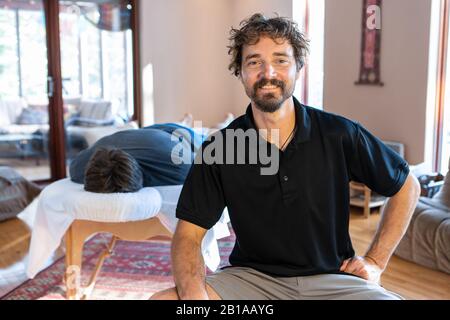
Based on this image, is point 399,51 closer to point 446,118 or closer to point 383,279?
point 446,118

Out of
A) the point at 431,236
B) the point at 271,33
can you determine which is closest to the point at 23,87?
the point at 431,236

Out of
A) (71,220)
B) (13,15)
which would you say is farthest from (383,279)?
(13,15)

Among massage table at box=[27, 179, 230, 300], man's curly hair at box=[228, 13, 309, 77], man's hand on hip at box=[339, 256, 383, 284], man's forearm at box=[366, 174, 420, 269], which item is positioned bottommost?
massage table at box=[27, 179, 230, 300]

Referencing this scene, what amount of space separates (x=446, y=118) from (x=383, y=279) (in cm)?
189

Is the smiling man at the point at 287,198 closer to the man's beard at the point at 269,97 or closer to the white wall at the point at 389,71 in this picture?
the man's beard at the point at 269,97

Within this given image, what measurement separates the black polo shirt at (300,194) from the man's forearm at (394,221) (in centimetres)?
3

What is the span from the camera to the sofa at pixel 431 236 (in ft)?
11.0

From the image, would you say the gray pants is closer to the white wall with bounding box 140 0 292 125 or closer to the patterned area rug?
the patterned area rug

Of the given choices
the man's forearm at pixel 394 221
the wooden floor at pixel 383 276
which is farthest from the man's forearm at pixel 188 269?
the wooden floor at pixel 383 276

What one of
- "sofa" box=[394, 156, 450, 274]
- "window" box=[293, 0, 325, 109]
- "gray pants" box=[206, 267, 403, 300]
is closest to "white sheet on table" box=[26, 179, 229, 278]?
"gray pants" box=[206, 267, 403, 300]

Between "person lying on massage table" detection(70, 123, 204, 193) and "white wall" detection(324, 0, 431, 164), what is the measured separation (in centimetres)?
215

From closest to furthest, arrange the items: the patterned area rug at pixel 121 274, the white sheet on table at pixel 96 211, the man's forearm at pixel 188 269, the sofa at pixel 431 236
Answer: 1. the man's forearm at pixel 188 269
2. the white sheet on table at pixel 96 211
3. the patterned area rug at pixel 121 274
4. the sofa at pixel 431 236

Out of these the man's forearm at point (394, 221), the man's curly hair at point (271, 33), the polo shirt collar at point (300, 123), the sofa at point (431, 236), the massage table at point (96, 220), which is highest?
the man's curly hair at point (271, 33)

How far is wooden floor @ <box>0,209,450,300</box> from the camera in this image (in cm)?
310
